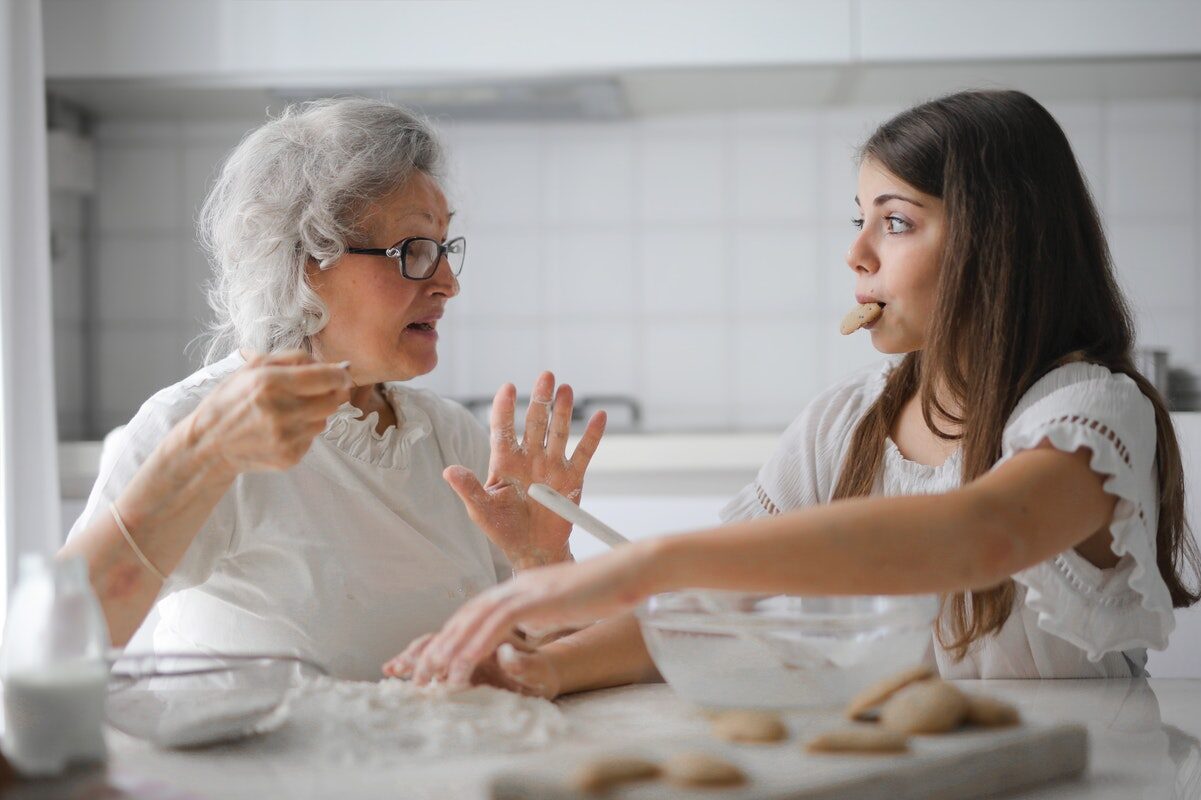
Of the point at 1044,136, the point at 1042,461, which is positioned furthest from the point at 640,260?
the point at 1042,461

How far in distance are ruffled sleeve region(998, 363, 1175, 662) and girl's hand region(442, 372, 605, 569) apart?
0.54 metres

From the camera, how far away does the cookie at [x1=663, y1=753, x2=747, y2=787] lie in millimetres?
727

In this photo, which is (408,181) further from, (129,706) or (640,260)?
(640,260)

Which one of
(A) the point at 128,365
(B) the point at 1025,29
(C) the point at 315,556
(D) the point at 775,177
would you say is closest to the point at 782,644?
(C) the point at 315,556

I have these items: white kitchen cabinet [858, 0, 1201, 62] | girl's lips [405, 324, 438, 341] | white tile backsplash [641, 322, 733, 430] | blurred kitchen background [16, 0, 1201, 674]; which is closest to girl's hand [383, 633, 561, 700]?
girl's lips [405, 324, 438, 341]

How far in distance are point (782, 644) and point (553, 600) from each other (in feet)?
0.59

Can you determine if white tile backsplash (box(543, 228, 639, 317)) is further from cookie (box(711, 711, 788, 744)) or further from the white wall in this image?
cookie (box(711, 711, 788, 744))

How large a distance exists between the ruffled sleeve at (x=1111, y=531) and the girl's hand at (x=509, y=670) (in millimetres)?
476

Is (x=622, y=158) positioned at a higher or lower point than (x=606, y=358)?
higher

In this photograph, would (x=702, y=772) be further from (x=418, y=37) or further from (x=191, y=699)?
(x=418, y=37)

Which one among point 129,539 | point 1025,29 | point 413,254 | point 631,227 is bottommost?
point 129,539

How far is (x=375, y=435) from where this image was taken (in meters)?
1.58

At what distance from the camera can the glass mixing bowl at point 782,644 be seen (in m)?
0.88

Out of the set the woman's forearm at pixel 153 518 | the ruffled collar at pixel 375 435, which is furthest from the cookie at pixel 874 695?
the ruffled collar at pixel 375 435
